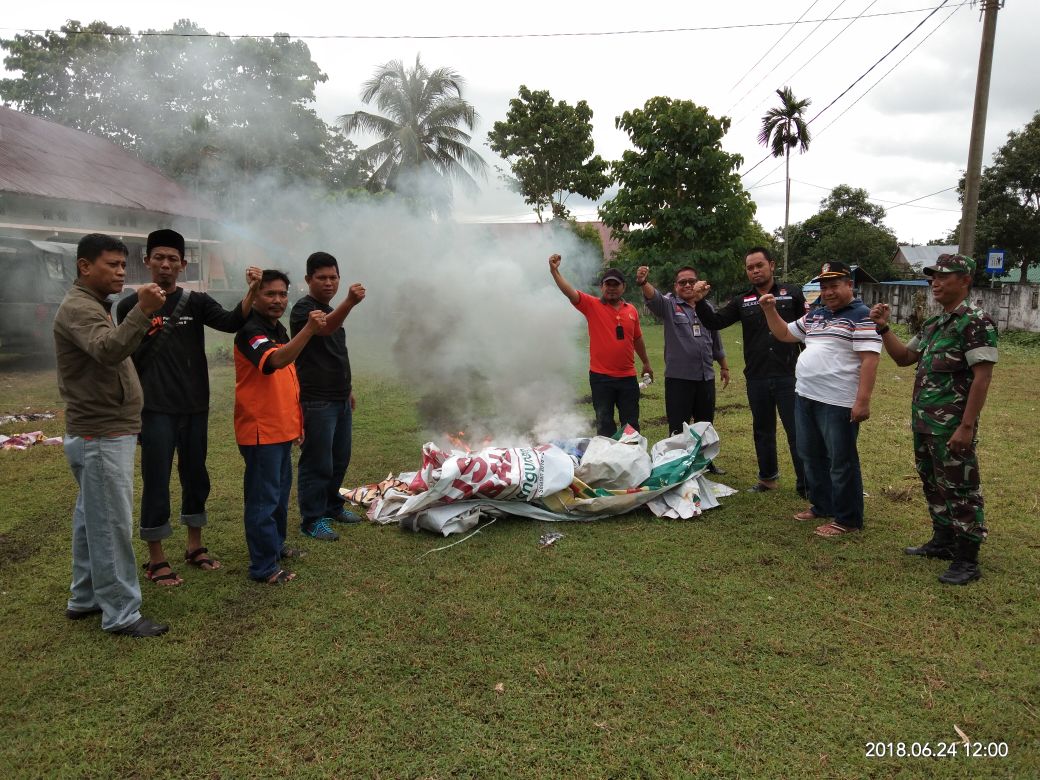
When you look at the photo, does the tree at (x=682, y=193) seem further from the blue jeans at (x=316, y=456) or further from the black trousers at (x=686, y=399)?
the blue jeans at (x=316, y=456)

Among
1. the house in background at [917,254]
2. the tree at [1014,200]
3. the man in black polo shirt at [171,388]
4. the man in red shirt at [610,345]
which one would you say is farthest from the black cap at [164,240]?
the house in background at [917,254]

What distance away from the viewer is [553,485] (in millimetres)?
4680

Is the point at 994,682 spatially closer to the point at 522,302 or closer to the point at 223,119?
the point at 522,302

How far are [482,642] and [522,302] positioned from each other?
562cm

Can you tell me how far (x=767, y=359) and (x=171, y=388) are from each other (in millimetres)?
4225

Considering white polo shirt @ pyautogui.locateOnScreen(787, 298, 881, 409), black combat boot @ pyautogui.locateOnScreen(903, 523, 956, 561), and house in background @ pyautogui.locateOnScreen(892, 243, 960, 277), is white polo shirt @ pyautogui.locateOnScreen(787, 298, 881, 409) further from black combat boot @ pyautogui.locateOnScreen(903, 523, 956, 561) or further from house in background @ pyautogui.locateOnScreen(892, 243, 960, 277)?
house in background @ pyautogui.locateOnScreen(892, 243, 960, 277)

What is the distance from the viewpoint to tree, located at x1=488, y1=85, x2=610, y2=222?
23906 mm

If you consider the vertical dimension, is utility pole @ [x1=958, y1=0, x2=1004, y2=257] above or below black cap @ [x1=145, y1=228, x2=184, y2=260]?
above

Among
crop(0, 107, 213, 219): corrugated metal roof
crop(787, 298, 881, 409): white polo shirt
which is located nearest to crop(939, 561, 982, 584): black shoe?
crop(787, 298, 881, 409): white polo shirt

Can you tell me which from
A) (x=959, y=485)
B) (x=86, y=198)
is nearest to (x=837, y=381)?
(x=959, y=485)

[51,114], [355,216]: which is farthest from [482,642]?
Result: [51,114]

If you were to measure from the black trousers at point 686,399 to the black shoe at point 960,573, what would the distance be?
2331mm

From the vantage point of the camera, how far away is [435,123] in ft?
70.7

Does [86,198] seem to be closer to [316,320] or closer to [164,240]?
[164,240]
